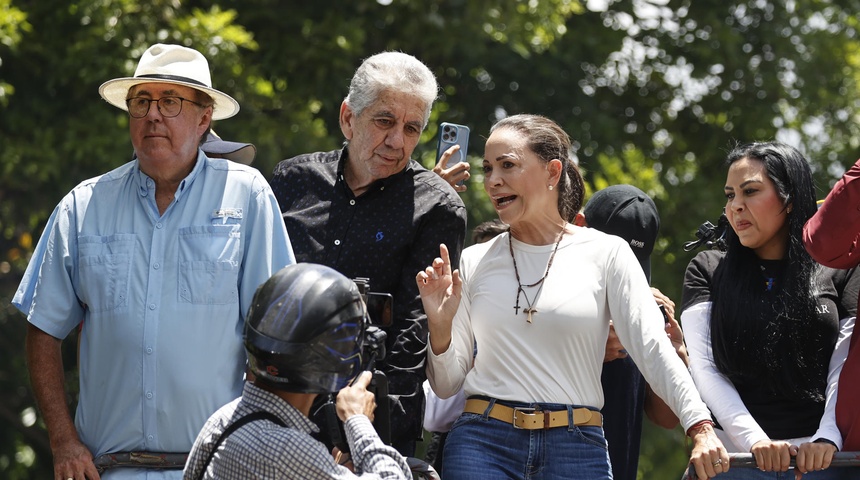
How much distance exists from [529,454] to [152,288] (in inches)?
54.8

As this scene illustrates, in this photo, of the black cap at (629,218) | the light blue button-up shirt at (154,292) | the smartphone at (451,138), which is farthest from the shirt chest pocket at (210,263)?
the black cap at (629,218)

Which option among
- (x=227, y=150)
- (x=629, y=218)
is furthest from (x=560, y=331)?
(x=227, y=150)

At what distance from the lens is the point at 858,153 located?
1463 centimetres

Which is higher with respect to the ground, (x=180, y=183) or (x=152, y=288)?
(x=180, y=183)

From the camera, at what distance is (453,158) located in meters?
5.63

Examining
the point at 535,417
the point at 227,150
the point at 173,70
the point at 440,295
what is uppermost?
the point at 173,70

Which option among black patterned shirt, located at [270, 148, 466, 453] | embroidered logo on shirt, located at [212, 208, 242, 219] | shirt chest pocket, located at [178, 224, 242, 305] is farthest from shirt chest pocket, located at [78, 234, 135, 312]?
black patterned shirt, located at [270, 148, 466, 453]

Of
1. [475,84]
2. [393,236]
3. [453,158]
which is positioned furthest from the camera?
[475,84]

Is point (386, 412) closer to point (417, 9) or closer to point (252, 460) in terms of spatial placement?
point (252, 460)

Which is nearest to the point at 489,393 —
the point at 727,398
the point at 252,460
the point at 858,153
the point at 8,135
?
the point at 727,398

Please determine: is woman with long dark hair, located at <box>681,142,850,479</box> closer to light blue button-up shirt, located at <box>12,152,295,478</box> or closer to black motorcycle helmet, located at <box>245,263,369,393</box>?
light blue button-up shirt, located at <box>12,152,295,478</box>

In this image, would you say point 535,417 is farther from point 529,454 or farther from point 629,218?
point 629,218

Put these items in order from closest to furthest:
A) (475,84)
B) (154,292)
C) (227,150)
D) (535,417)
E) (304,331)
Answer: (304,331) < (154,292) < (535,417) < (227,150) < (475,84)

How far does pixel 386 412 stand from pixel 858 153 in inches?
464
